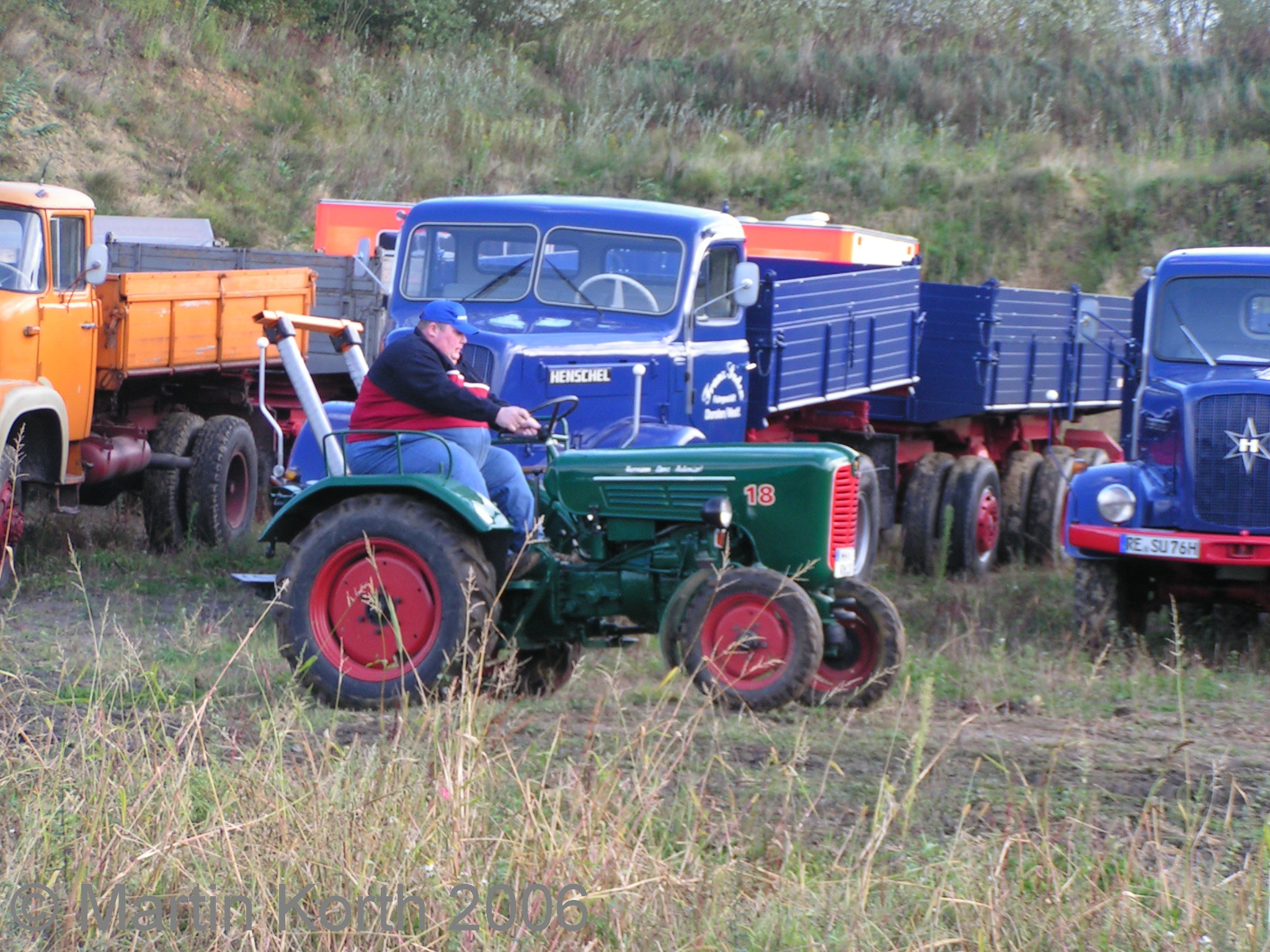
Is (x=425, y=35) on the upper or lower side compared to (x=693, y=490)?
upper

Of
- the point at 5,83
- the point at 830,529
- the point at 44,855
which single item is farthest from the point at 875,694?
the point at 5,83

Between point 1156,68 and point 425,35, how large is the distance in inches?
499

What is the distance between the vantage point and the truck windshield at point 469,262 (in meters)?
8.55

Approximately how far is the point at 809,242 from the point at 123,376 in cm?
522

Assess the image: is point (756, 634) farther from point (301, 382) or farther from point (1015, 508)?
point (1015, 508)

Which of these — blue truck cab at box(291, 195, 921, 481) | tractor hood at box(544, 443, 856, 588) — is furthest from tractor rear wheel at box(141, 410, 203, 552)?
tractor hood at box(544, 443, 856, 588)

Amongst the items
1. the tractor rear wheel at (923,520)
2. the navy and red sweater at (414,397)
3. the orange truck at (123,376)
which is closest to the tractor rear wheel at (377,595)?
the navy and red sweater at (414,397)

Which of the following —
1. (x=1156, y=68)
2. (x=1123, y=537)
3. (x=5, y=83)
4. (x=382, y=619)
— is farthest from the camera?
(x=1156, y=68)

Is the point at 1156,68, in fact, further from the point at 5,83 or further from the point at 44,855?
the point at 44,855

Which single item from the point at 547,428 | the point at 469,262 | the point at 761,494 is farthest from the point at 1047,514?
the point at 547,428

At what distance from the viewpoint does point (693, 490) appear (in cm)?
588

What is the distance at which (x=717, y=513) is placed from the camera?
561 centimetres

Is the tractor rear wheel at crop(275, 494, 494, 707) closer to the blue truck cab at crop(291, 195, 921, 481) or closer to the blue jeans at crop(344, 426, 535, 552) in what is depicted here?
the blue jeans at crop(344, 426, 535, 552)

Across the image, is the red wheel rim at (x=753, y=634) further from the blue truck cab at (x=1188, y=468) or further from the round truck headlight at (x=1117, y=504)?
the round truck headlight at (x=1117, y=504)
